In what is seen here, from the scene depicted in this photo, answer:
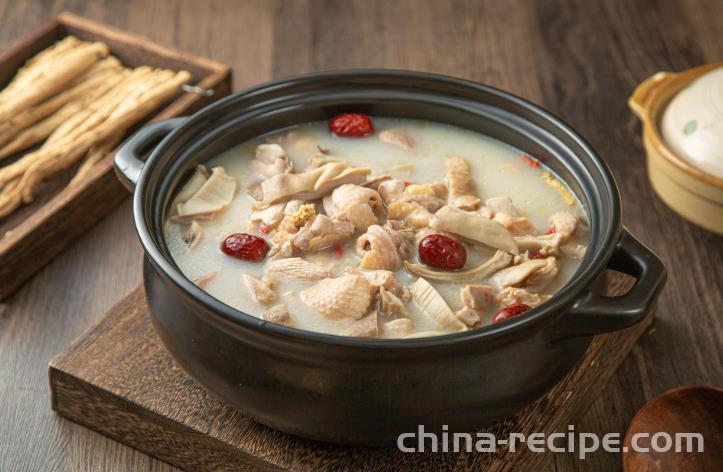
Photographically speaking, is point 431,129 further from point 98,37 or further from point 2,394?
point 98,37

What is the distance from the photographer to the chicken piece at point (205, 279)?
78.3 inches

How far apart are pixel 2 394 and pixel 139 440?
1.20 feet

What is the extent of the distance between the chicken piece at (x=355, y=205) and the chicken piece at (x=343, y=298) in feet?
0.63

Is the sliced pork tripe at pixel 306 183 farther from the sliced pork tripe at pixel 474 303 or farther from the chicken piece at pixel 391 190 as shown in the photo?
the sliced pork tripe at pixel 474 303

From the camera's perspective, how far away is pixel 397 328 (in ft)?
6.14

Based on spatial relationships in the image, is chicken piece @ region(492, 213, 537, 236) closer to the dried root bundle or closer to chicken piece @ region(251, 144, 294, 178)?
chicken piece @ region(251, 144, 294, 178)

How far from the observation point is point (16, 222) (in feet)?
8.76

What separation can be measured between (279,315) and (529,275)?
485mm

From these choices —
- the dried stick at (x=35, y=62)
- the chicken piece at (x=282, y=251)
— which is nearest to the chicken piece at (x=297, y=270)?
the chicken piece at (x=282, y=251)

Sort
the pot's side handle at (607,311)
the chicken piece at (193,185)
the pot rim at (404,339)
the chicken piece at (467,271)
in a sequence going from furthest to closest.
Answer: the chicken piece at (193,185) < the chicken piece at (467,271) < the pot's side handle at (607,311) < the pot rim at (404,339)

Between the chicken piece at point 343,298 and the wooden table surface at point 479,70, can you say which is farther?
the wooden table surface at point 479,70

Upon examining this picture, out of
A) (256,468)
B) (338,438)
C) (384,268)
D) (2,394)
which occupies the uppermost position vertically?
(384,268)

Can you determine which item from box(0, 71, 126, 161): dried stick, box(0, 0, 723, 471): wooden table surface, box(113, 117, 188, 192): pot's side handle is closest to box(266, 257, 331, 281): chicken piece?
box(113, 117, 188, 192): pot's side handle

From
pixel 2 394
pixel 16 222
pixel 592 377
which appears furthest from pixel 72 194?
pixel 592 377
